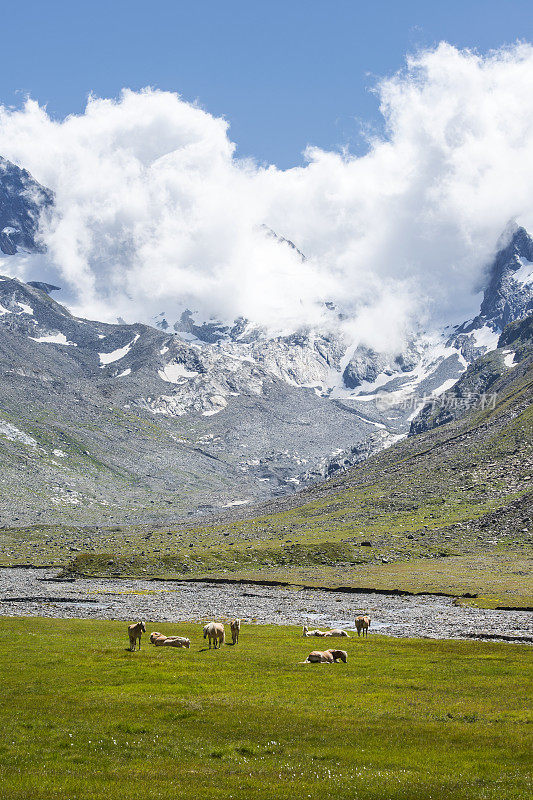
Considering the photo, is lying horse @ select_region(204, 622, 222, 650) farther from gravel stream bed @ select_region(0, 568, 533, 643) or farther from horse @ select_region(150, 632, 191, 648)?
gravel stream bed @ select_region(0, 568, 533, 643)

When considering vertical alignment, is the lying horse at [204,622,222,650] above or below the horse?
above

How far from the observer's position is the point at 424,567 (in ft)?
479

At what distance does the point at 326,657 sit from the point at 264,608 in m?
44.2

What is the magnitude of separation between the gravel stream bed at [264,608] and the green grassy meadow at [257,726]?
920 inches

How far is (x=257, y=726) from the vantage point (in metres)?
29.2

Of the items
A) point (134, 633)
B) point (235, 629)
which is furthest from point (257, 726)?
point (235, 629)

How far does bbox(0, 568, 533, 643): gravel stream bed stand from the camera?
73.2 m

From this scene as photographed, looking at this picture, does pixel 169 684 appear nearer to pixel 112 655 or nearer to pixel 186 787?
pixel 112 655

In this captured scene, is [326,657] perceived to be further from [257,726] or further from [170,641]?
[257,726]

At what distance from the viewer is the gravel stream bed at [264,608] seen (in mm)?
73188

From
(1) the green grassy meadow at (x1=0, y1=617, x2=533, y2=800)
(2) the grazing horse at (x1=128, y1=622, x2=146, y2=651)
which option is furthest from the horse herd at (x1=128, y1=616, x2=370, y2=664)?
(1) the green grassy meadow at (x1=0, y1=617, x2=533, y2=800)

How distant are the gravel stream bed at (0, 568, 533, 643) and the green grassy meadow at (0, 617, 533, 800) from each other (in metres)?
23.4

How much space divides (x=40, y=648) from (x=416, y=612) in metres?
51.6

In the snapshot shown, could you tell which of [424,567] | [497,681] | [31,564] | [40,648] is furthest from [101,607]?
[31,564]
